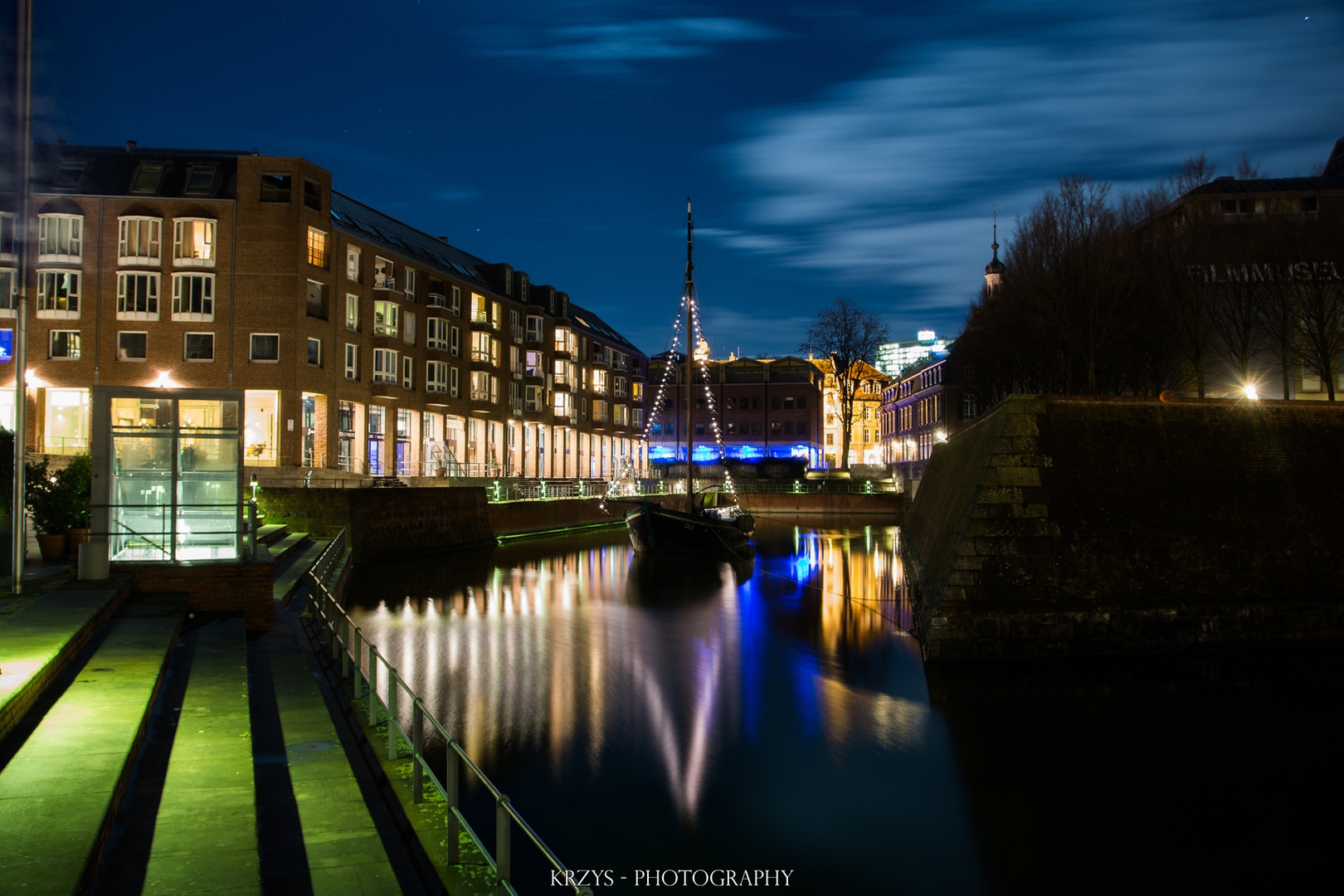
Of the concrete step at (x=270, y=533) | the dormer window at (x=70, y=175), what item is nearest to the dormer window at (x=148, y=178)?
the dormer window at (x=70, y=175)

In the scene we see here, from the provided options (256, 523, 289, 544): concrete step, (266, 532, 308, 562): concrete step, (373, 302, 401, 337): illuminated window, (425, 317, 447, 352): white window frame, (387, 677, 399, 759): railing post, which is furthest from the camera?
(425, 317, 447, 352): white window frame

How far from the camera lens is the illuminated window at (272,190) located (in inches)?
1699

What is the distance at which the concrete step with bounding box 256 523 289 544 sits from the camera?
23.9 meters

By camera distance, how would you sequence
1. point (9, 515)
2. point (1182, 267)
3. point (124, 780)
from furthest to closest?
point (1182, 267)
point (9, 515)
point (124, 780)

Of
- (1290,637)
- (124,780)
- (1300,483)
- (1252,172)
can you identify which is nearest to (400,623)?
(124,780)

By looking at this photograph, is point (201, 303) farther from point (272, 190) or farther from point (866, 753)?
point (866, 753)

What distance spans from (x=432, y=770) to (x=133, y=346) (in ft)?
130

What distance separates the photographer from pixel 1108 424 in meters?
20.2

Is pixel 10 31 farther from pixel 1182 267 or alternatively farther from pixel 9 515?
pixel 1182 267

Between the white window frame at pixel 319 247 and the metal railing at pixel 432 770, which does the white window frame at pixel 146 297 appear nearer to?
the white window frame at pixel 319 247

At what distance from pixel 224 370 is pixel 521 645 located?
29.2 meters

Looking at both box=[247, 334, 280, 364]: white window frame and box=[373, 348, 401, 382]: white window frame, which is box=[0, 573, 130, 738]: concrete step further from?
box=[373, 348, 401, 382]: white window frame

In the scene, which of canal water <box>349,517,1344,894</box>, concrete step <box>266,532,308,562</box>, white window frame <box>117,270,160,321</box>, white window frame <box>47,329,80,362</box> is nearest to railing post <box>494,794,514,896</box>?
canal water <box>349,517,1344,894</box>

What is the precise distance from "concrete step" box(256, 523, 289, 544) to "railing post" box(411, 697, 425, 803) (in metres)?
16.2
